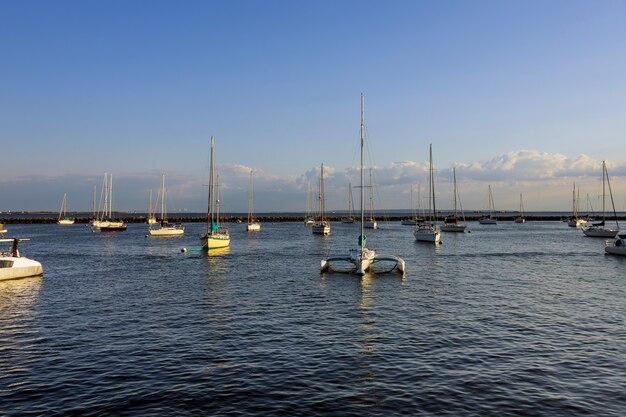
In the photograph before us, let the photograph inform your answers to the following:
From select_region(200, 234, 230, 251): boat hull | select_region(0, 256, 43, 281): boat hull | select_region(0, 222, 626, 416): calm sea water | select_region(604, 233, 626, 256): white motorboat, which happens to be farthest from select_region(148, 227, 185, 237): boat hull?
select_region(604, 233, 626, 256): white motorboat

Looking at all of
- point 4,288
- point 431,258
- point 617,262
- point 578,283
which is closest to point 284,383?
point 4,288

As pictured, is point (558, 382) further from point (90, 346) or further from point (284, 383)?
point (90, 346)

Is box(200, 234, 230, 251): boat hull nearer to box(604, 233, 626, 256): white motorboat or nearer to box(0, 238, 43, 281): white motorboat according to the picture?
box(0, 238, 43, 281): white motorboat

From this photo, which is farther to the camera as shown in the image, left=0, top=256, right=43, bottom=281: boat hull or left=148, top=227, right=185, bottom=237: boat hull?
left=148, top=227, right=185, bottom=237: boat hull

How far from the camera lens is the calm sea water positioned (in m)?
15.4

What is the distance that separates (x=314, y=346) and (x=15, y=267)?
3322cm

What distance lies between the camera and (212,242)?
7175cm

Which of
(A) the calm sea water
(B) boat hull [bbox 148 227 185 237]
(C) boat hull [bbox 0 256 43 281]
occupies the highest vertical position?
(B) boat hull [bbox 148 227 185 237]

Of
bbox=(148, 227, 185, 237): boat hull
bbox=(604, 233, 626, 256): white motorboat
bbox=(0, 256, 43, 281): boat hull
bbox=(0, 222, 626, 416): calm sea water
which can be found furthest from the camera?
bbox=(148, 227, 185, 237): boat hull

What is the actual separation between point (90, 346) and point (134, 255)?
50.1 m

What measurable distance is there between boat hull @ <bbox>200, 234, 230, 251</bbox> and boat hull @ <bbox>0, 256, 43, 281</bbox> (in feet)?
92.8

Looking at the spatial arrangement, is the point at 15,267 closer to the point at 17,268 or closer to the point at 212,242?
the point at 17,268

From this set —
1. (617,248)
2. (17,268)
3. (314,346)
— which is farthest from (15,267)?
(617,248)

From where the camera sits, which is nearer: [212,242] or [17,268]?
[17,268]
